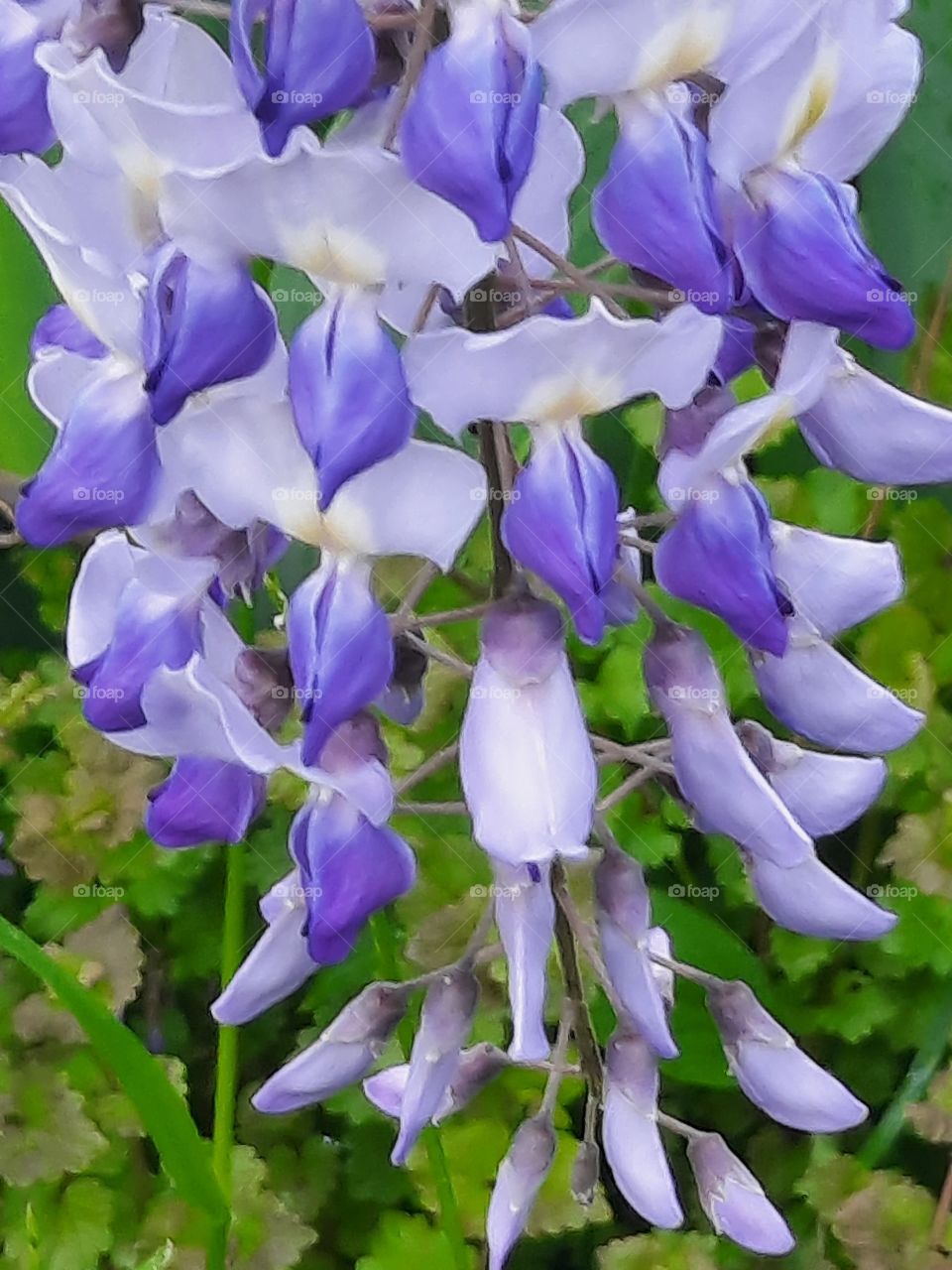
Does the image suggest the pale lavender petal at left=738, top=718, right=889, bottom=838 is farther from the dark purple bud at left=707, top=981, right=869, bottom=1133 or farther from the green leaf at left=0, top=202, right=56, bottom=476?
the green leaf at left=0, top=202, right=56, bottom=476

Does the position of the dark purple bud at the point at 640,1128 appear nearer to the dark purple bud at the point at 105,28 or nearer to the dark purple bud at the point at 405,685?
the dark purple bud at the point at 405,685

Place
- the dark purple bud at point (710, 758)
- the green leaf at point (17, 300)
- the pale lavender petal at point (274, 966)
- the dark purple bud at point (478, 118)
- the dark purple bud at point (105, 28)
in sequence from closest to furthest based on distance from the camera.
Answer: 1. the dark purple bud at point (478, 118)
2. the dark purple bud at point (105, 28)
3. the dark purple bud at point (710, 758)
4. the pale lavender petal at point (274, 966)
5. the green leaf at point (17, 300)

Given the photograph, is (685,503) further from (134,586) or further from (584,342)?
(134,586)

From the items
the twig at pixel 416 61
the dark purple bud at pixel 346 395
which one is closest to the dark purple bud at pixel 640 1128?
the dark purple bud at pixel 346 395

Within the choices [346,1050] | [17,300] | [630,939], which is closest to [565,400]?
[630,939]

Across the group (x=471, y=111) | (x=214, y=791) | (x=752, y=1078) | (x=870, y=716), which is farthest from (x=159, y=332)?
(x=752, y=1078)

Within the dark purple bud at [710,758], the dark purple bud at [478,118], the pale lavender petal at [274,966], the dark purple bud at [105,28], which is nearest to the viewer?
the dark purple bud at [478,118]

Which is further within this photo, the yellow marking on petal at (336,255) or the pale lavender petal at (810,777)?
the pale lavender petal at (810,777)
